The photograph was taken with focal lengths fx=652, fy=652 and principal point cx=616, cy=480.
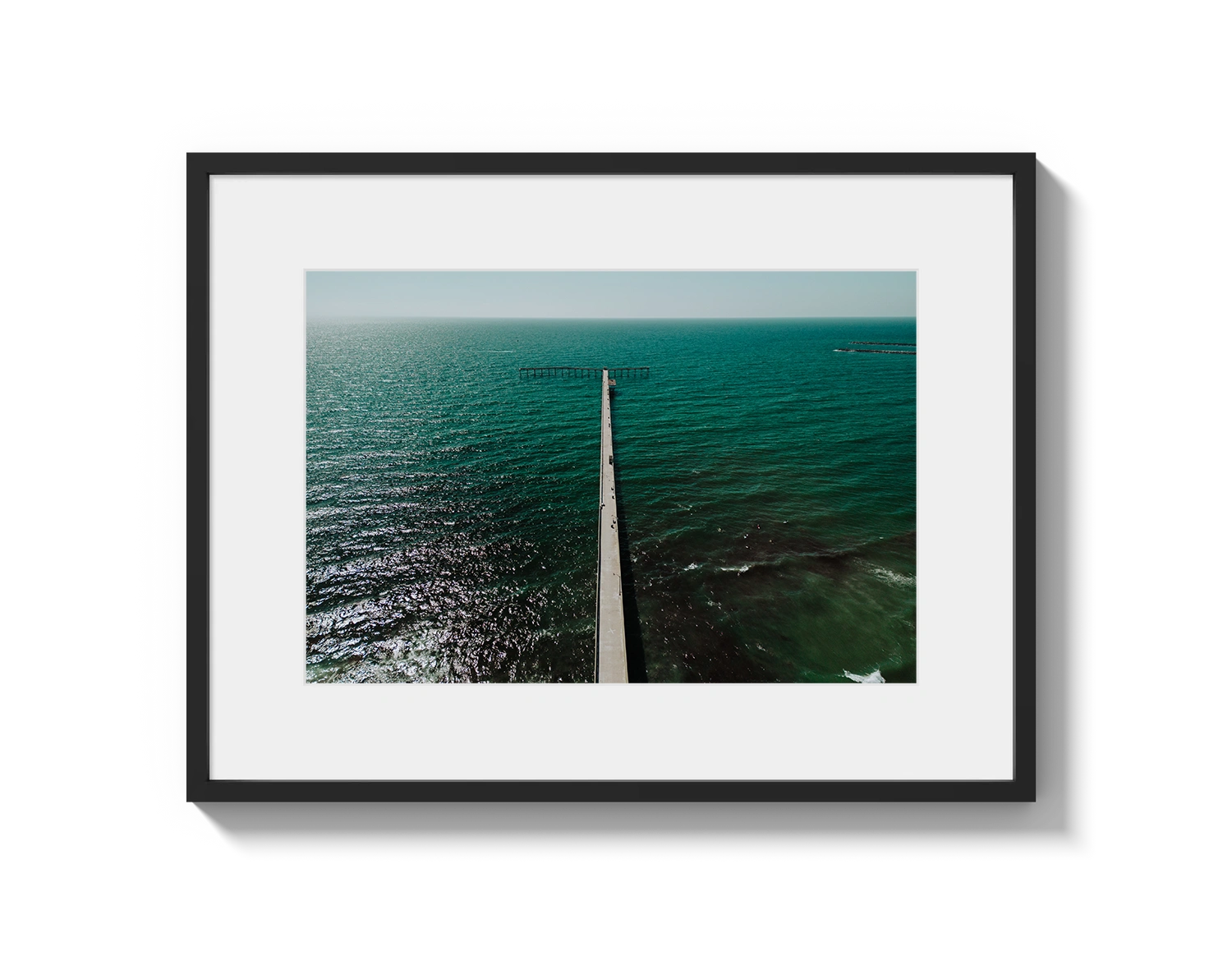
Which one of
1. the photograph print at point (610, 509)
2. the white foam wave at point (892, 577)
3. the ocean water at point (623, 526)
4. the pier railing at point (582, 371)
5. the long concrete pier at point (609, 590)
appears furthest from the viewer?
the pier railing at point (582, 371)

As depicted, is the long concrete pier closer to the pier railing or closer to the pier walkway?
the pier walkway

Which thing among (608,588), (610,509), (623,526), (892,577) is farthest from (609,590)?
(610,509)

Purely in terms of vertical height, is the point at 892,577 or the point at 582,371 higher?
the point at 582,371

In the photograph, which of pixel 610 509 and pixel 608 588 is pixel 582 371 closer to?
pixel 610 509
